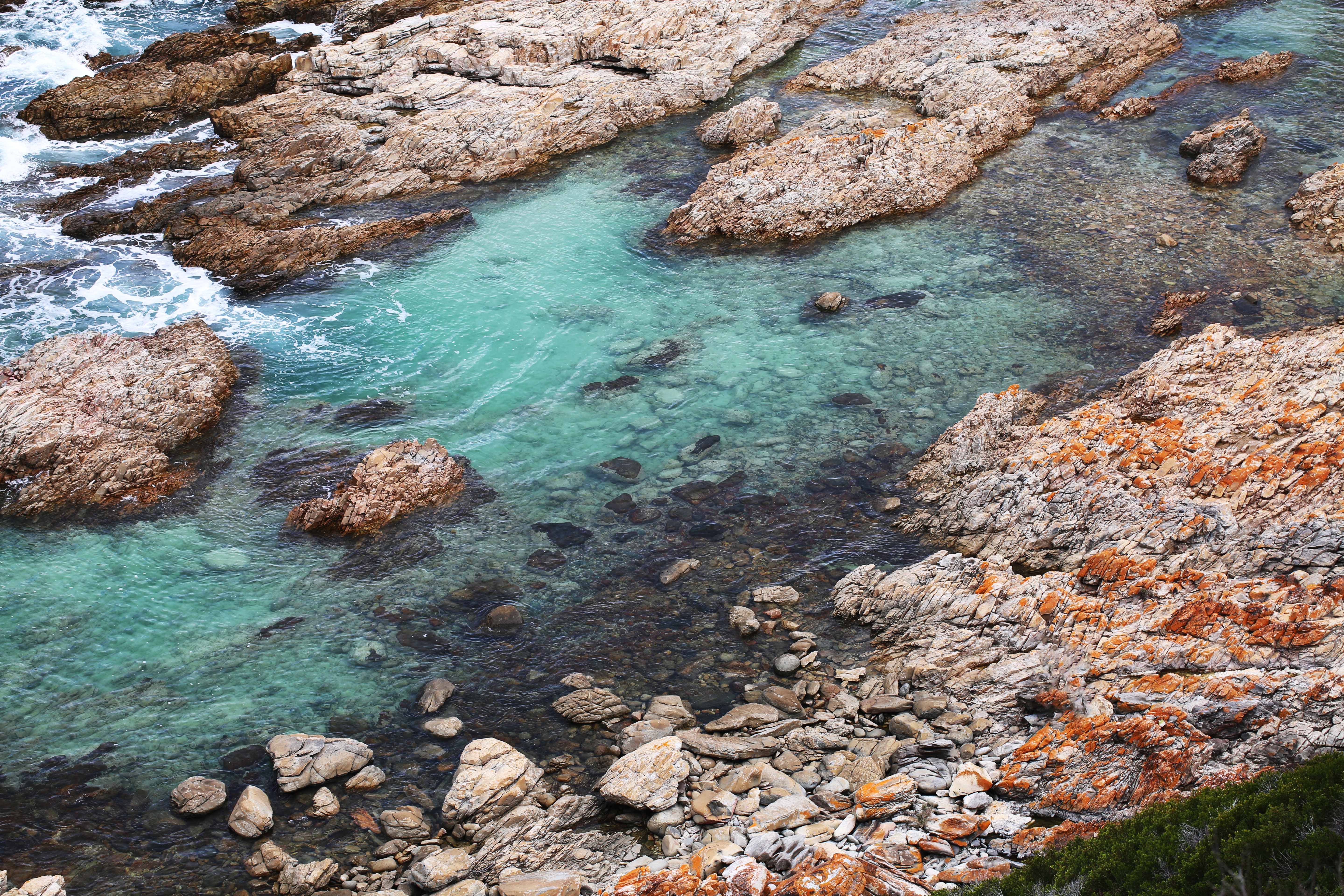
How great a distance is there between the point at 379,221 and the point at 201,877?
2016 centimetres

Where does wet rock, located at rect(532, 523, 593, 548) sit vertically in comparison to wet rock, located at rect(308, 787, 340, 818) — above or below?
above

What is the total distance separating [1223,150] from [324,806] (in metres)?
27.1

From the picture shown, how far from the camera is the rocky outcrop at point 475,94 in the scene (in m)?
27.6

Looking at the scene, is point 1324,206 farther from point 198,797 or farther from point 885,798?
point 198,797

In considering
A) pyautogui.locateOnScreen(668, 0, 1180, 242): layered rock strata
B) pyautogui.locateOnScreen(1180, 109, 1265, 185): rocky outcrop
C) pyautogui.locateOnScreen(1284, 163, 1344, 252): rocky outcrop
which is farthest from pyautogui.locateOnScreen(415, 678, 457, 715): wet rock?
pyautogui.locateOnScreen(1180, 109, 1265, 185): rocky outcrop

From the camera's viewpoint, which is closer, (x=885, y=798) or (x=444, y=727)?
(x=885, y=798)

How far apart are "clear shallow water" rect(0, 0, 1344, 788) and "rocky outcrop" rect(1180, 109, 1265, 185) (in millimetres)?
454

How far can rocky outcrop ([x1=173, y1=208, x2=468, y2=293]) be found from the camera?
2362 cm

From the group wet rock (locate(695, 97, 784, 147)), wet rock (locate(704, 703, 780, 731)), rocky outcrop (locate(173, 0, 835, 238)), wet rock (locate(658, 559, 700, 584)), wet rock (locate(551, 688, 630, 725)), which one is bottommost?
wet rock (locate(551, 688, 630, 725))

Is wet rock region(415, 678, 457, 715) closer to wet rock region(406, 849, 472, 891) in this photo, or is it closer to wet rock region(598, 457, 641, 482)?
wet rock region(406, 849, 472, 891)

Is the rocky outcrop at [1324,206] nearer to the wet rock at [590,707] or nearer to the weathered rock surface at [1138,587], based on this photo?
the weathered rock surface at [1138,587]

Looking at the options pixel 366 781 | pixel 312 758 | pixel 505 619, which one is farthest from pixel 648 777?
pixel 312 758

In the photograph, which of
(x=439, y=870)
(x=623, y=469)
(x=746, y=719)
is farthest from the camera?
(x=623, y=469)

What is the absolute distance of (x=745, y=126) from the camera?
28.4 metres
